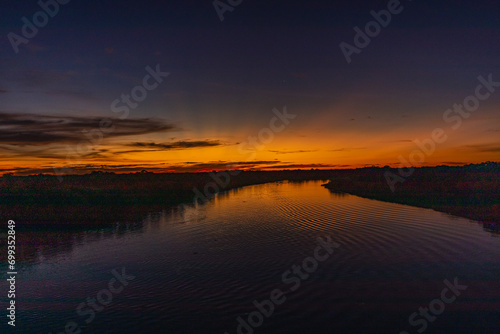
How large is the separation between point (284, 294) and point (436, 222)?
765 inches

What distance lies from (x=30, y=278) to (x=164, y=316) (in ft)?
25.6

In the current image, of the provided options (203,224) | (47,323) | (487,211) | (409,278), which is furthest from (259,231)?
(487,211)

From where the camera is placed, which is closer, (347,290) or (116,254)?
(347,290)

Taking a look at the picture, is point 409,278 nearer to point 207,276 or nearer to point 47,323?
point 207,276

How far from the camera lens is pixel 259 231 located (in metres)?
25.3

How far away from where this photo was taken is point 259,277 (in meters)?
14.5

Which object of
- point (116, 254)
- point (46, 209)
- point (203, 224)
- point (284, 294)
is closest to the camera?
point (284, 294)

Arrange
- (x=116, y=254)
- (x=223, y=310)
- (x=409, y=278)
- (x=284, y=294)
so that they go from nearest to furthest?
1. (x=223, y=310)
2. (x=284, y=294)
3. (x=409, y=278)
4. (x=116, y=254)

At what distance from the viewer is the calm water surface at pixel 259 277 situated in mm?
10406

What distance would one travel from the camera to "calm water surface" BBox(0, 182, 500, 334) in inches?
410

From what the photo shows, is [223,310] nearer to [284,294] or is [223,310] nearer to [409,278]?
[284,294]

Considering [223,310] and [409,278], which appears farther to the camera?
[409,278]

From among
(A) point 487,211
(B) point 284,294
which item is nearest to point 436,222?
(A) point 487,211

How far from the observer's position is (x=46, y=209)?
33.4m
